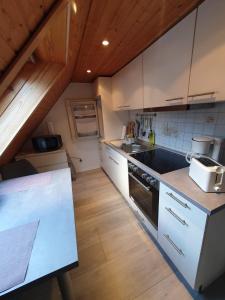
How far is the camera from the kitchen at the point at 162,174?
0.91m

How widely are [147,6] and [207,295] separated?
221 centimetres

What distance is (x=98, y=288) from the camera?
45.5 inches

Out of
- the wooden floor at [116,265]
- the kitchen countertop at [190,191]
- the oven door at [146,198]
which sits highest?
the kitchen countertop at [190,191]

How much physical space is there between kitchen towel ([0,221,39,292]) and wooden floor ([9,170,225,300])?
2.67 ft

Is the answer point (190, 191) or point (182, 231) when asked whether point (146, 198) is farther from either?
point (190, 191)

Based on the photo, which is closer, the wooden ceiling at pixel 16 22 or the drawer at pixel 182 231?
the wooden ceiling at pixel 16 22

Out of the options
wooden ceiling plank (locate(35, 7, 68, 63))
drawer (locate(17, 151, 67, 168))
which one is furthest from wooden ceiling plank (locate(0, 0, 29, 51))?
drawer (locate(17, 151, 67, 168))

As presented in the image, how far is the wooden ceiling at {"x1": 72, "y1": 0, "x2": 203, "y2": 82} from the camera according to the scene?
35.5 inches

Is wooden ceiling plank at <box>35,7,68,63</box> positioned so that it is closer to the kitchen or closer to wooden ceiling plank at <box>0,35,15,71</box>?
the kitchen

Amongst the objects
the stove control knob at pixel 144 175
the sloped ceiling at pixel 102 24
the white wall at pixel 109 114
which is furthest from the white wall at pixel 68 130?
the stove control knob at pixel 144 175

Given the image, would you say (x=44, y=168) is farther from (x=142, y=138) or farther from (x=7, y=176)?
(x=142, y=138)

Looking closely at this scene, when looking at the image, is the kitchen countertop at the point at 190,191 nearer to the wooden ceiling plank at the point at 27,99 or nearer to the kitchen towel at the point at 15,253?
the kitchen towel at the point at 15,253

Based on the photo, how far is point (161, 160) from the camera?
157 centimetres

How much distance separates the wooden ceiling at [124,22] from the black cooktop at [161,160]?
4.10 ft
